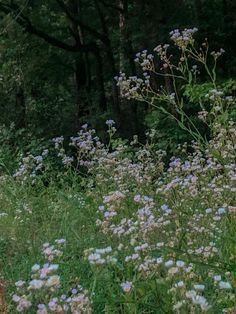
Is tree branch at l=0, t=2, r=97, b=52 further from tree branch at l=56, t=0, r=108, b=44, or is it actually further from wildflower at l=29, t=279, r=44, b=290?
wildflower at l=29, t=279, r=44, b=290

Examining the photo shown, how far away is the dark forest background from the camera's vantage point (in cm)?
1284

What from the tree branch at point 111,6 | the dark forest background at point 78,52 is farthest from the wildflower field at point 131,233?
the tree branch at point 111,6

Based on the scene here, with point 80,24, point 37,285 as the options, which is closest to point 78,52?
point 80,24

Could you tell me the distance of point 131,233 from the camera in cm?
294

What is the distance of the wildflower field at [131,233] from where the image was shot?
228 centimetres

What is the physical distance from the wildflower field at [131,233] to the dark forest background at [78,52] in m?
7.66

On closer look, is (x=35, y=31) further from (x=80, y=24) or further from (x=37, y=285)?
(x=37, y=285)

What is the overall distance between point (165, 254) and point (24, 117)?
48.4 ft

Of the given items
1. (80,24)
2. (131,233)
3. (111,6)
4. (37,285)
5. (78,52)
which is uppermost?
(111,6)

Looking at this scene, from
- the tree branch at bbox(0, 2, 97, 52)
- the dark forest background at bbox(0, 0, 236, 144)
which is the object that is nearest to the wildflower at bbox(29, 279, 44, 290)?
the dark forest background at bbox(0, 0, 236, 144)

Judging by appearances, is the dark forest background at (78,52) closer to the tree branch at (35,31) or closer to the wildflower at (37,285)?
the tree branch at (35,31)

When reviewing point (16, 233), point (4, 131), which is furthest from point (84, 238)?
point (4, 131)

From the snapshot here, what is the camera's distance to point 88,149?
530cm

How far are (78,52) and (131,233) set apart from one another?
574 inches
